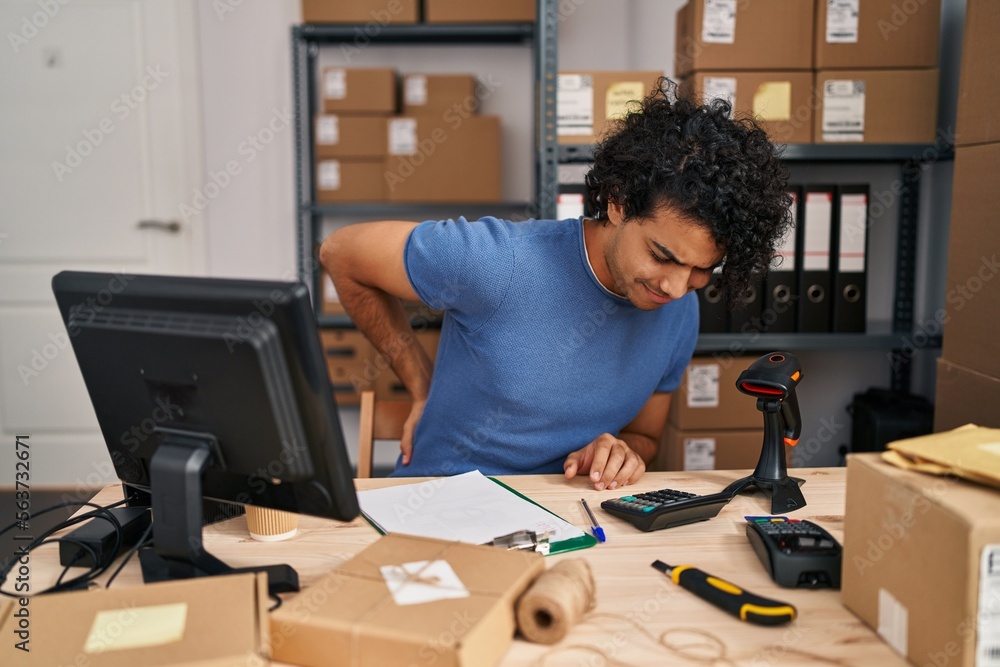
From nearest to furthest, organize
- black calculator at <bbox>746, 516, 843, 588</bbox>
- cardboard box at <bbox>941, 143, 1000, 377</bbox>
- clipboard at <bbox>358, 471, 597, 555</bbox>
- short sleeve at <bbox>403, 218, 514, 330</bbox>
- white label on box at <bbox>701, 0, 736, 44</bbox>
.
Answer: black calculator at <bbox>746, 516, 843, 588</bbox>, clipboard at <bbox>358, 471, 597, 555</bbox>, short sleeve at <bbox>403, 218, 514, 330</bbox>, cardboard box at <bbox>941, 143, 1000, 377</bbox>, white label on box at <bbox>701, 0, 736, 44</bbox>

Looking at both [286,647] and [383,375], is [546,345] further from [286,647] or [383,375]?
[383,375]

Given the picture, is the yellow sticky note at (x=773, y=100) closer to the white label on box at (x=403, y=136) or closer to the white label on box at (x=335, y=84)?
the white label on box at (x=403, y=136)

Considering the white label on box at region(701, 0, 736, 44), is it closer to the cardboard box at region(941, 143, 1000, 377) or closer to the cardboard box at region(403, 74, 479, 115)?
the cardboard box at region(941, 143, 1000, 377)

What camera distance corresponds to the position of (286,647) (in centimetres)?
70

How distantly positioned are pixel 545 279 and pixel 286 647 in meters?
0.80

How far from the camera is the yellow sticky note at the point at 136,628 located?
65 cm

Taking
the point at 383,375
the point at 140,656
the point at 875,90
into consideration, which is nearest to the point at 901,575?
the point at 140,656

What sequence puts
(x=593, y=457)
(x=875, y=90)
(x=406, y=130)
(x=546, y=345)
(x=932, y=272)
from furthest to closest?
1. (x=406, y=130)
2. (x=932, y=272)
3. (x=875, y=90)
4. (x=546, y=345)
5. (x=593, y=457)

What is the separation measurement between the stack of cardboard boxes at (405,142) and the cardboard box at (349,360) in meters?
0.50

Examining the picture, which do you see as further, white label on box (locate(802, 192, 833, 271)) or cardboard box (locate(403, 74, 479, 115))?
cardboard box (locate(403, 74, 479, 115))

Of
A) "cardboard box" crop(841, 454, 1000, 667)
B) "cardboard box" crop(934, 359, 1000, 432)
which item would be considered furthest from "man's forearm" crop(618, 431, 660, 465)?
"cardboard box" crop(841, 454, 1000, 667)

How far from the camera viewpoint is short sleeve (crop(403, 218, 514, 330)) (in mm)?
1305

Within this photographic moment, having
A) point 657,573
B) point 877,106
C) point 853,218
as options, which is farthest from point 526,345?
point 877,106

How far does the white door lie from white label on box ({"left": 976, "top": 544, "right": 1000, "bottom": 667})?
3.03m
